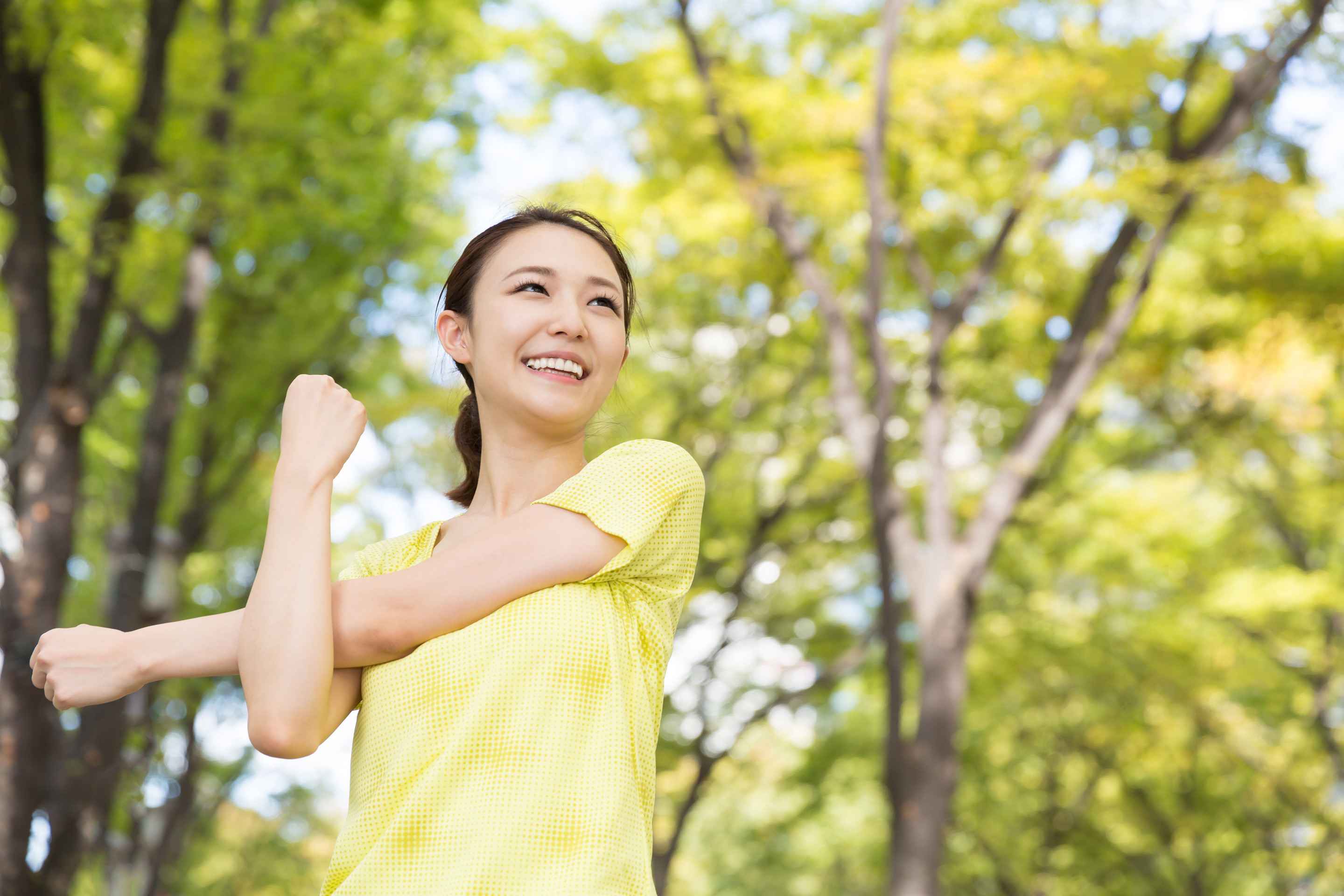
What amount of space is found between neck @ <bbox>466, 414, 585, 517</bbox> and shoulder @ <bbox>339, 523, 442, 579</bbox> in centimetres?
8

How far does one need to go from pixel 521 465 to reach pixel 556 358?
156 millimetres

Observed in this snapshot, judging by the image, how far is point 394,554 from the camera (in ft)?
5.01

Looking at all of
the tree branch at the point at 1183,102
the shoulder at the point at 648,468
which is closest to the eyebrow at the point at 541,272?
the shoulder at the point at 648,468

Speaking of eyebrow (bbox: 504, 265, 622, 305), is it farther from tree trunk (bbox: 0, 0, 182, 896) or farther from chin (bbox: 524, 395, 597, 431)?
tree trunk (bbox: 0, 0, 182, 896)

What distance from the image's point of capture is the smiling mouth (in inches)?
57.2

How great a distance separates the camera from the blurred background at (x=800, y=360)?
6.09 m

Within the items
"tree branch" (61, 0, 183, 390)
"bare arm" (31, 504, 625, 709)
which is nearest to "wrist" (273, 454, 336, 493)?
"bare arm" (31, 504, 625, 709)

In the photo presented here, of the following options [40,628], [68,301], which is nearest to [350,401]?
[40,628]

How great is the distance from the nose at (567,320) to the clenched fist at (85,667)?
1.91ft

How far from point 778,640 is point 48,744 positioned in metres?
7.35

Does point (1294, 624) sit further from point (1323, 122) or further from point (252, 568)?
point (252, 568)

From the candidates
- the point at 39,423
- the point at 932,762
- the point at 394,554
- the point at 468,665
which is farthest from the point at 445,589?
the point at 932,762

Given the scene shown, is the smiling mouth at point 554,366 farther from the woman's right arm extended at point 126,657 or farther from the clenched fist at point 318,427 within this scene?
the woman's right arm extended at point 126,657

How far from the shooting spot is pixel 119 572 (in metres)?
7.11
